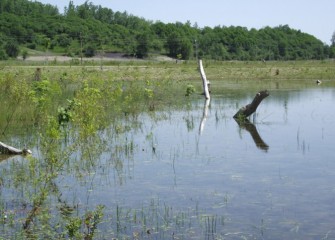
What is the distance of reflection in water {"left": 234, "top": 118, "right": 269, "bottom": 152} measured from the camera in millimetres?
13227

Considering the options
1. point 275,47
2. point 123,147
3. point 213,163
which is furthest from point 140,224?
point 275,47

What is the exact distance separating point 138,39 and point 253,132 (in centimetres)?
7950

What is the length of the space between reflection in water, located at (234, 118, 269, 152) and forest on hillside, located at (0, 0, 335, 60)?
57.6 m

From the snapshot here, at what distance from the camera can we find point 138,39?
3679 inches

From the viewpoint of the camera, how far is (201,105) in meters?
22.3

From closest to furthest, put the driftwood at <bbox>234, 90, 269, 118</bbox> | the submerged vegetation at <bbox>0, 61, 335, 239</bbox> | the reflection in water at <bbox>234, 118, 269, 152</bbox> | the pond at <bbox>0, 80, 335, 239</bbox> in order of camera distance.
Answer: the submerged vegetation at <bbox>0, 61, 335, 239</bbox> → the pond at <bbox>0, 80, 335, 239</bbox> → the reflection in water at <bbox>234, 118, 269, 152</bbox> → the driftwood at <bbox>234, 90, 269, 118</bbox>

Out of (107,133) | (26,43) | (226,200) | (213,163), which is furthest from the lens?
(26,43)

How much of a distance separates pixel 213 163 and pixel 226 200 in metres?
2.70

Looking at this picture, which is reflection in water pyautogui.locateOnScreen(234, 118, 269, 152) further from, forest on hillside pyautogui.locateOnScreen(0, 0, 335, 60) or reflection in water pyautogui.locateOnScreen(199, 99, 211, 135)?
forest on hillside pyautogui.locateOnScreen(0, 0, 335, 60)

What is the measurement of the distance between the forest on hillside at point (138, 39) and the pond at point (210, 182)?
196ft

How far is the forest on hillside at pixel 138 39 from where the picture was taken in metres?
86.6

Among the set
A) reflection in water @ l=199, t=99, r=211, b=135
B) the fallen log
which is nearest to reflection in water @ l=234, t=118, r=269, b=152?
reflection in water @ l=199, t=99, r=211, b=135

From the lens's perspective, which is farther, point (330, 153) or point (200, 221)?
point (330, 153)

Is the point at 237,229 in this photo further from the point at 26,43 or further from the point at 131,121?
the point at 26,43
